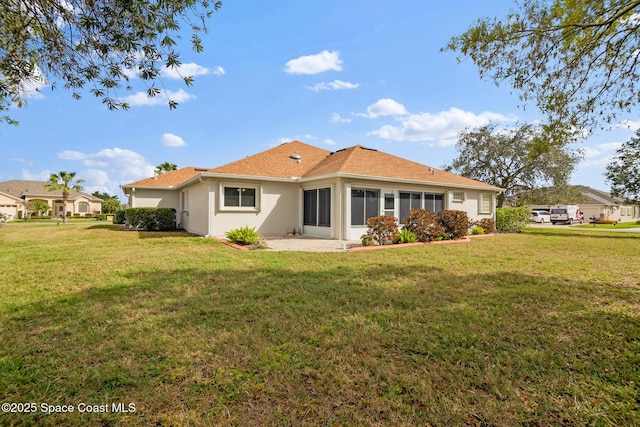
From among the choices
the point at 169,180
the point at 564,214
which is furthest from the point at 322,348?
the point at 564,214

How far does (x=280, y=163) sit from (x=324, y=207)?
391 centimetres

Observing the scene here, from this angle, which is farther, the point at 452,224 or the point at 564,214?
the point at 564,214

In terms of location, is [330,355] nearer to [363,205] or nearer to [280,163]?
[363,205]

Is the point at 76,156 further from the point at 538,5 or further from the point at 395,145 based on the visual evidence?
the point at 538,5

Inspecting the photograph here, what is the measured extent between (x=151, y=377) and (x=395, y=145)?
21.4 metres

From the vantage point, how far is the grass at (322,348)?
234cm

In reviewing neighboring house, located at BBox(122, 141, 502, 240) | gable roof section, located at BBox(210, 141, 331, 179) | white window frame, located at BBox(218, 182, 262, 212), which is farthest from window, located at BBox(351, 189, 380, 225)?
white window frame, located at BBox(218, 182, 262, 212)

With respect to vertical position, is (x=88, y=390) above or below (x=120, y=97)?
below

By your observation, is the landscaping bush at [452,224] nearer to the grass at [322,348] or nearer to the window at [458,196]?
the window at [458,196]

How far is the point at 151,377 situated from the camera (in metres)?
2.73

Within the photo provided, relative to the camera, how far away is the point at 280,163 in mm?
15812

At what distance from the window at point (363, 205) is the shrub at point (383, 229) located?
1987 millimetres

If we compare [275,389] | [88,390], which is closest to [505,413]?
[275,389]

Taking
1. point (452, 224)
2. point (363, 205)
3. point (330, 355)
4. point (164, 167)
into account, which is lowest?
point (330, 355)
